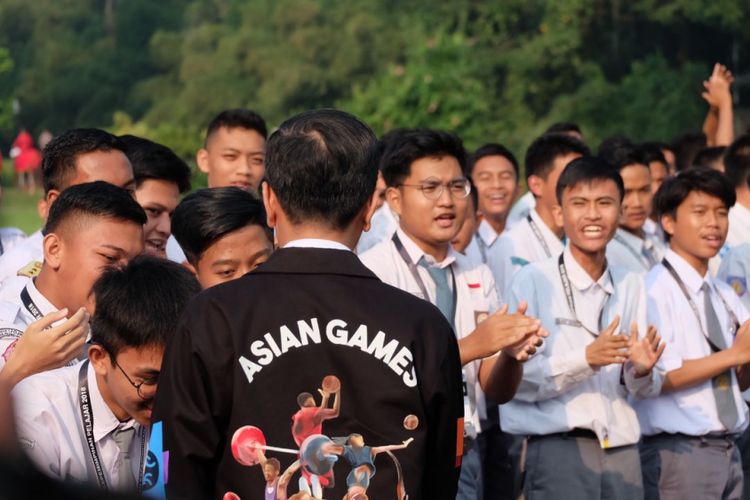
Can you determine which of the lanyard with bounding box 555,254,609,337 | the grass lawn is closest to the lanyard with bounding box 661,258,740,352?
the lanyard with bounding box 555,254,609,337

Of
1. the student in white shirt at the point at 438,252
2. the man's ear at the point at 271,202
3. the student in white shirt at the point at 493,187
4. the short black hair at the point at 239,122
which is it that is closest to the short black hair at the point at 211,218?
the student in white shirt at the point at 438,252

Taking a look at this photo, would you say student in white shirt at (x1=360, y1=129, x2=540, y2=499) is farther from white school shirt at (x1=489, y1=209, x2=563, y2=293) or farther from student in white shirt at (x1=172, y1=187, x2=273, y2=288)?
white school shirt at (x1=489, y1=209, x2=563, y2=293)

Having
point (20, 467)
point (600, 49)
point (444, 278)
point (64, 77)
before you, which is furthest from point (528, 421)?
point (64, 77)

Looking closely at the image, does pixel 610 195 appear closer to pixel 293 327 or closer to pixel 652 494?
pixel 652 494

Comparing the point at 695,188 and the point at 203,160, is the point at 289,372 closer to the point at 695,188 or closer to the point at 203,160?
the point at 695,188

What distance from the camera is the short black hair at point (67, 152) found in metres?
5.32

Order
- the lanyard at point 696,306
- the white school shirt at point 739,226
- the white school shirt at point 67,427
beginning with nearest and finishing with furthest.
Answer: the white school shirt at point 67,427 < the lanyard at point 696,306 < the white school shirt at point 739,226

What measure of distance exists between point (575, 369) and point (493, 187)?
123 inches

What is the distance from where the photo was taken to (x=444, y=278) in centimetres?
Answer: 550

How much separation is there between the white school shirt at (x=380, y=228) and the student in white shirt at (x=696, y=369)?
1.46 meters

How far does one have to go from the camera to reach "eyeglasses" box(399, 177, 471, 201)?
5.51 meters

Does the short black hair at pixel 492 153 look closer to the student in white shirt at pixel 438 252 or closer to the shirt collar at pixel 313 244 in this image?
the student in white shirt at pixel 438 252

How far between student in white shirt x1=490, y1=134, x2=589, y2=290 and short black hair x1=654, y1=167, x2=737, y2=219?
0.72 meters

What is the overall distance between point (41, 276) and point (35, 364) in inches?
33.8
